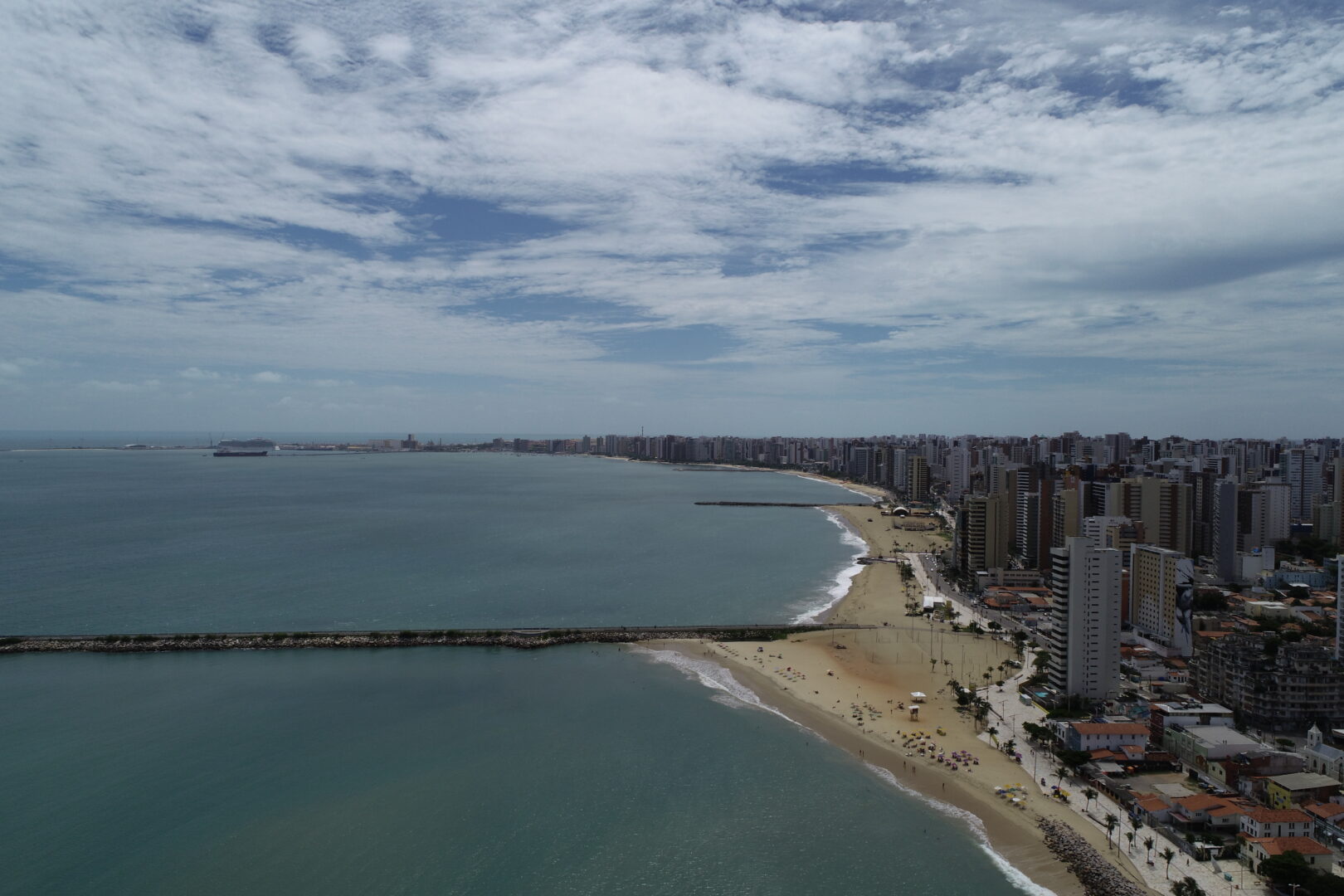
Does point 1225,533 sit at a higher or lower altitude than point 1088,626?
higher

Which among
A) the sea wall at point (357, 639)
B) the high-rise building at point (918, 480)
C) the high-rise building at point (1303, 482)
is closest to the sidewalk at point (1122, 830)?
the sea wall at point (357, 639)

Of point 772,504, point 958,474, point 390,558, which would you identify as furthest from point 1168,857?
point 958,474

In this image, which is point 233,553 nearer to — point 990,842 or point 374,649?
point 374,649

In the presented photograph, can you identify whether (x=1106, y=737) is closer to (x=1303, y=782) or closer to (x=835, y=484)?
(x=1303, y=782)

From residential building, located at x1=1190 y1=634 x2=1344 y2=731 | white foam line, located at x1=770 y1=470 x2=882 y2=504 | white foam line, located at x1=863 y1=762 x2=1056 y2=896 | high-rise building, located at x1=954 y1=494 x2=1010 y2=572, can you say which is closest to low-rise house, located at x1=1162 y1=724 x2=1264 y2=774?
residential building, located at x1=1190 y1=634 x2=1344 y2=731

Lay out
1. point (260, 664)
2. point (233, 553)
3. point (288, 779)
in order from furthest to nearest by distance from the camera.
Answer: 1. point (233, 553)
2. point (260, 664)
3. point (288, 779)

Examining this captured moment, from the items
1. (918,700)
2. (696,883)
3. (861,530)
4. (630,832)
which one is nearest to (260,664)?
(630,832)

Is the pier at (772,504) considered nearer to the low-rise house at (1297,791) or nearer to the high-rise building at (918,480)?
the high-rise building at (918,480)
